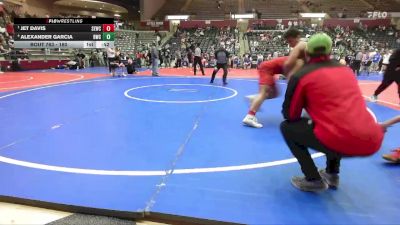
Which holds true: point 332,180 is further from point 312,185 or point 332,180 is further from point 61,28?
point 61,28

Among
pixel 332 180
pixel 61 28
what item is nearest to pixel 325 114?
pixel 332 180

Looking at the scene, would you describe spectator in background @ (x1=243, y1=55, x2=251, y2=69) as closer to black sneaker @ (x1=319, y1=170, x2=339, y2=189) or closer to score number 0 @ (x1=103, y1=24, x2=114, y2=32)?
score number 0 @ (x1=103, y1=24, x2=114, y2=32)

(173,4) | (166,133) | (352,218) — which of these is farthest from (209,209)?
(173,4)

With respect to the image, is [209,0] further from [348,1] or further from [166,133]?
[166,133]

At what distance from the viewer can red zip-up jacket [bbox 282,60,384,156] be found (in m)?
2.45

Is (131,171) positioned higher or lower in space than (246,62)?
lower

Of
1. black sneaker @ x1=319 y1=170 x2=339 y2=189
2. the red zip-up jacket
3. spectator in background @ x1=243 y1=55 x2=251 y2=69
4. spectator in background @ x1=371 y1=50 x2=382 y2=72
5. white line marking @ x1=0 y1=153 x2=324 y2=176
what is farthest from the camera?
spectator in background @ x1=243 y1=55 x2=251 y2=69

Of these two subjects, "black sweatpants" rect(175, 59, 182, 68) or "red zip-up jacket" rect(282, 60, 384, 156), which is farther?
"black sweatpants" rect(175, 59, 182, 68)

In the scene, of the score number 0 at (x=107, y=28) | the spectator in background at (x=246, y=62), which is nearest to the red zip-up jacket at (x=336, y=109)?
the score number 0 at (x=107, y=28)

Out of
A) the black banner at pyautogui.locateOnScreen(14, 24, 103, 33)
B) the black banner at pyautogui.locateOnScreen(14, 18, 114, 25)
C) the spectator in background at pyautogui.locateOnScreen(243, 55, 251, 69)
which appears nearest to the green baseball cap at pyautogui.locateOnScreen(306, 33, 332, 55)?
→ the black banner at pyautogui.locateOnScreen(14, 24, 103, 33)
